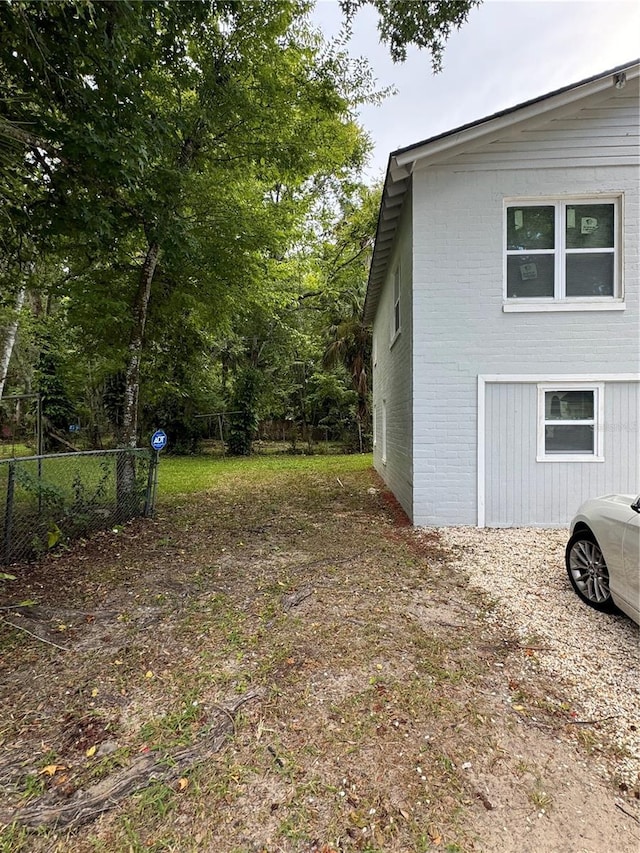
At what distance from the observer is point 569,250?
623 centimetres

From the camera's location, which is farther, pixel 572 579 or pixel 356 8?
pixel 356 8

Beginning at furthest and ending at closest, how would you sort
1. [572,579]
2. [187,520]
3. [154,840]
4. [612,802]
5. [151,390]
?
[151,390] < [187,520] < [572,579] < [612,802] < [154,840]

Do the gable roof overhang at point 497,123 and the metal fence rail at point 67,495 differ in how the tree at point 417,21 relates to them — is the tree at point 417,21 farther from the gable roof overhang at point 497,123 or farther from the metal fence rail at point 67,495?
the metal fence rail at point 67,495

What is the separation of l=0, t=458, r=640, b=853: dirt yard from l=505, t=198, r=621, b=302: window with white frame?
440cm

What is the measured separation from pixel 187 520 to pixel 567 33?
31.7 feet

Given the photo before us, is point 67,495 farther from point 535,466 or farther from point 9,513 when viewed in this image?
point 535,466

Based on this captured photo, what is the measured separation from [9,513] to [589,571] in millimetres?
5894

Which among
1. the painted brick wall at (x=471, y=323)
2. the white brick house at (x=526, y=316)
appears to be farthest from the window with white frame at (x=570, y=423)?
the painted brick wall at (x=471, y=323)

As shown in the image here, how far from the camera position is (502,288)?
6281 mm

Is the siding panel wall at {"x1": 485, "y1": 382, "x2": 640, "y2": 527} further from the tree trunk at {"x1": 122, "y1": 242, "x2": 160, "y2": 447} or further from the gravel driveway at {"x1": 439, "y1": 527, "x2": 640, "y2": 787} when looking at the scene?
the tree trunk at {"x1": 122, "y1": 242, "x2": 160, "y2": 447}

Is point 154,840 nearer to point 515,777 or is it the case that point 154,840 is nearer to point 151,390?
point 515,777

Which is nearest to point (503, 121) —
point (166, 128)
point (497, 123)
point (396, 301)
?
point (497, 123)

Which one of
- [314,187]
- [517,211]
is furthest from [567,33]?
[314,187]

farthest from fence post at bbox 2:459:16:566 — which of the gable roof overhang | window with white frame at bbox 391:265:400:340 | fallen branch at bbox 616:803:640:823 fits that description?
window with white frame at bbox 391:265:400:340
